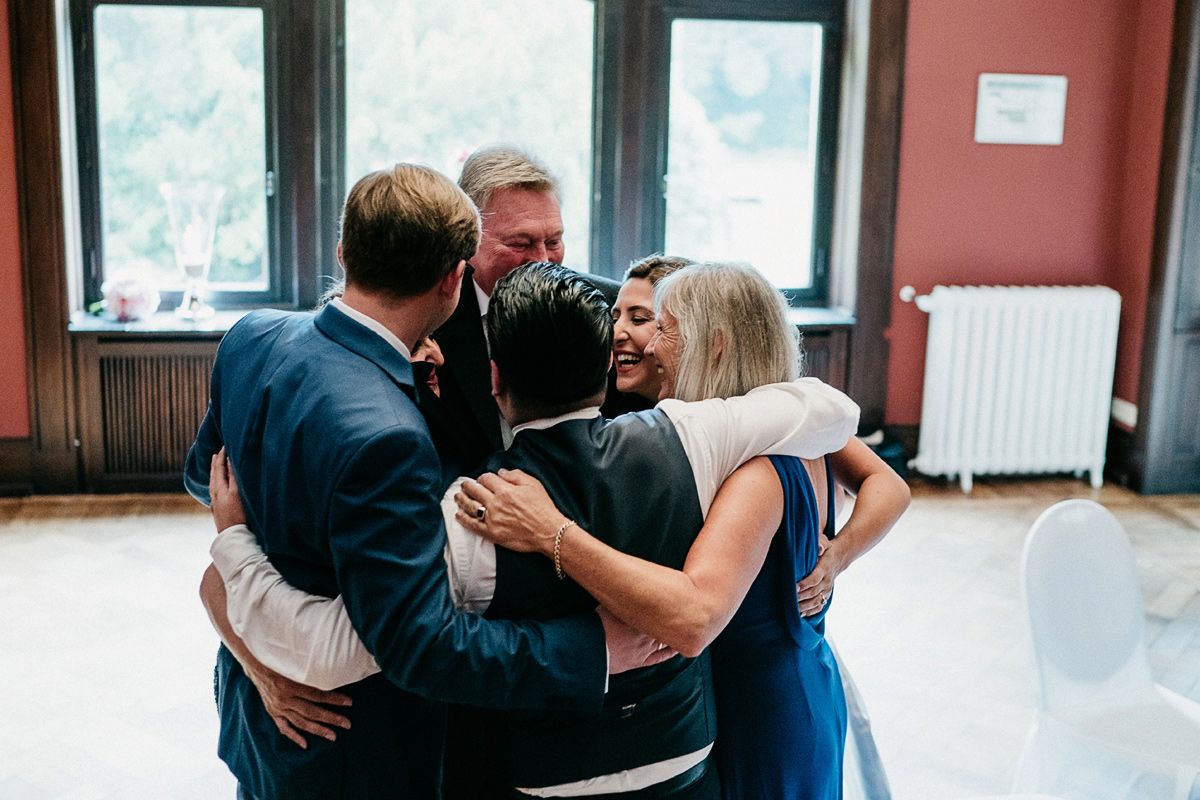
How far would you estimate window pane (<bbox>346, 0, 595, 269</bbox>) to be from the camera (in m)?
6.06

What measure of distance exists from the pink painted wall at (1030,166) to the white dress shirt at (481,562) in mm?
4717

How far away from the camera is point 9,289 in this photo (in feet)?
18.9

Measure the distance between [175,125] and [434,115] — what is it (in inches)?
47.7

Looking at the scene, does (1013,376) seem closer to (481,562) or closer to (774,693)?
(774,693)

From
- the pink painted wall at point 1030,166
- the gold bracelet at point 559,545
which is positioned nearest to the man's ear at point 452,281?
the gold bracelet at point 559,545

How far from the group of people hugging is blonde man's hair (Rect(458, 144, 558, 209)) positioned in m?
0.65

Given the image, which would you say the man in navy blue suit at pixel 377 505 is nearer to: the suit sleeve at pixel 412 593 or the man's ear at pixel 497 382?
the suit sleeve at pixel 412 593

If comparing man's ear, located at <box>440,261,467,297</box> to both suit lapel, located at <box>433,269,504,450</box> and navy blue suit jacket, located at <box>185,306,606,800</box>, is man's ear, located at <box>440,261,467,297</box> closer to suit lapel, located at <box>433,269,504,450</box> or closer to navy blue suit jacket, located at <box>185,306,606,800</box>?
navy blue suit jacket, located at <box>185,306,606,800</box>

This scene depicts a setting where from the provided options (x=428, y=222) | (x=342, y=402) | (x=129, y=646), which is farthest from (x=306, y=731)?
(x=129, y=646)

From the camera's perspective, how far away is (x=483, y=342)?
2.34 meters

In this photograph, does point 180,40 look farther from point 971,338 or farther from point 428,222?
point 428,222

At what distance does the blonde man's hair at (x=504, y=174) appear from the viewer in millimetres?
2543

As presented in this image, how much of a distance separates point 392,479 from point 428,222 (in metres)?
0.35

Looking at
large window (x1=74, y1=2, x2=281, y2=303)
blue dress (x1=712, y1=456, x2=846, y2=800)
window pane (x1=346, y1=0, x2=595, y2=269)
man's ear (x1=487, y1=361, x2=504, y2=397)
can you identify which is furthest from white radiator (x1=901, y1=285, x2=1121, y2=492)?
man's ear (x1=487, y1=361, x2=504, y2=397)
